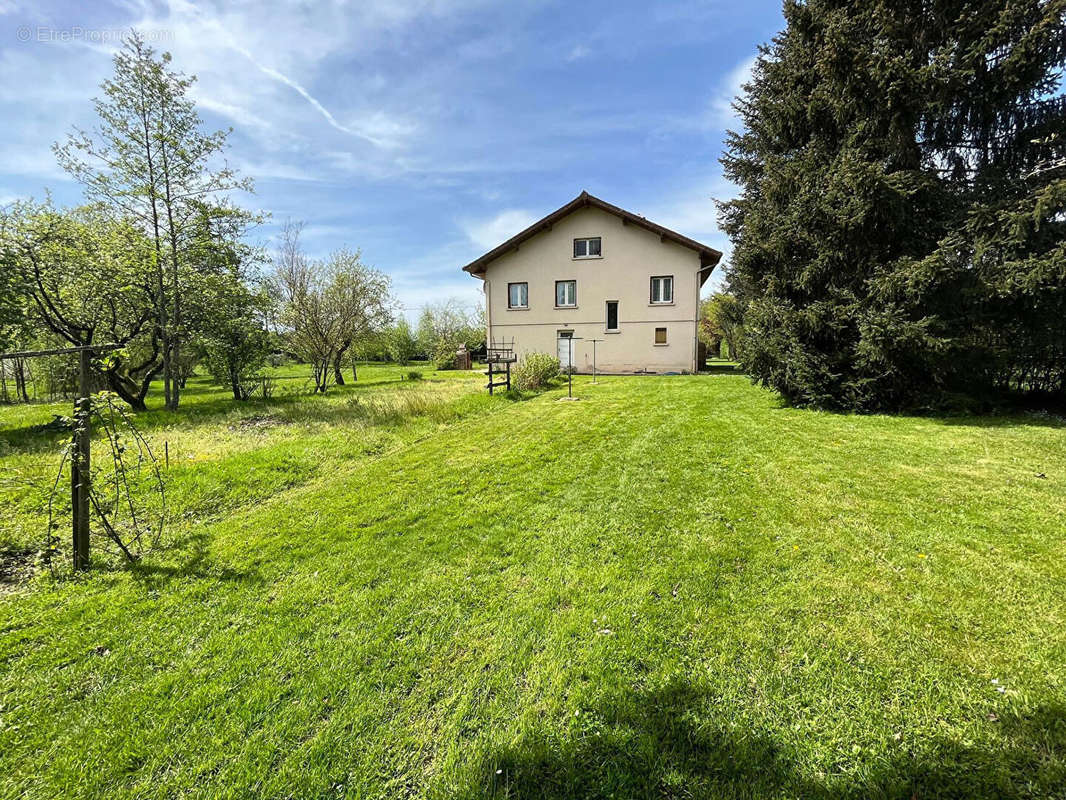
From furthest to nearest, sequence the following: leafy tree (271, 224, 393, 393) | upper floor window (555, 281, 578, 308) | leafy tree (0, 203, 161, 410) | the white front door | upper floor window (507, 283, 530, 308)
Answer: upper floor window (507, 283, 530, 308) → the white front door → upper floor window (555, 281, 578, 308) → leafy tree (271, 224, 393, 393) → leafy tree (0, 203, 161, 410)

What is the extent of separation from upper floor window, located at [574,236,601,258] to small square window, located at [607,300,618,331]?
253 cm

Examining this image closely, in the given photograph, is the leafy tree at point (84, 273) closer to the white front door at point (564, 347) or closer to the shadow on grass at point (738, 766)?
the shadow on grass at point (738, 766)

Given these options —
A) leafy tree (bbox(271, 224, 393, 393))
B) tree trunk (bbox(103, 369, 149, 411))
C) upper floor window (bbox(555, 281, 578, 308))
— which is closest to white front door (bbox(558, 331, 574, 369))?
upper floor window (bbox(555, 281, 578, 308))

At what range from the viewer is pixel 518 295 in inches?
873

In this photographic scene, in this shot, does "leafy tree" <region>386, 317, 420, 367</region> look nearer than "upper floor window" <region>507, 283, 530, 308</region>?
No

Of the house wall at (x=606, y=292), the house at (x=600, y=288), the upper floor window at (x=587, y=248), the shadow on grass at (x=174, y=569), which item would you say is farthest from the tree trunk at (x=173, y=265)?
the upper floor window at (x=587, y=248)

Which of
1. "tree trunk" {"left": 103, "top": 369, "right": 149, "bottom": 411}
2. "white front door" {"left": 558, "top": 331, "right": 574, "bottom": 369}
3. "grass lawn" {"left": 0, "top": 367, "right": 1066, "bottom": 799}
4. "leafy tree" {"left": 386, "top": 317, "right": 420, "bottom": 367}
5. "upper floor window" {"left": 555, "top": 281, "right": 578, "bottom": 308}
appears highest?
"upper floor window" {"left": 555, "top": 281, "right": 578, "bottom": 308}

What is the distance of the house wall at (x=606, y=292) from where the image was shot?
20.2 metres

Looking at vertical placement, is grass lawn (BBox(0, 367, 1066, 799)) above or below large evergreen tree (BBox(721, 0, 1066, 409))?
below

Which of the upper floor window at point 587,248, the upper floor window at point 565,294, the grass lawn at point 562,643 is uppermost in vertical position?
the upper floor window at point 587,248

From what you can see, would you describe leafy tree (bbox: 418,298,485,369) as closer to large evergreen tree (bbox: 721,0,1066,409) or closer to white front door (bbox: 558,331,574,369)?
white front door (bbox: 558,331,574,369)

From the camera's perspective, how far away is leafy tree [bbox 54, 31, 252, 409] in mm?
9266

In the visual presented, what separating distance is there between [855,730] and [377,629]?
2.54 metres

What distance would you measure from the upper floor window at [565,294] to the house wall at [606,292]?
0.74 ft
